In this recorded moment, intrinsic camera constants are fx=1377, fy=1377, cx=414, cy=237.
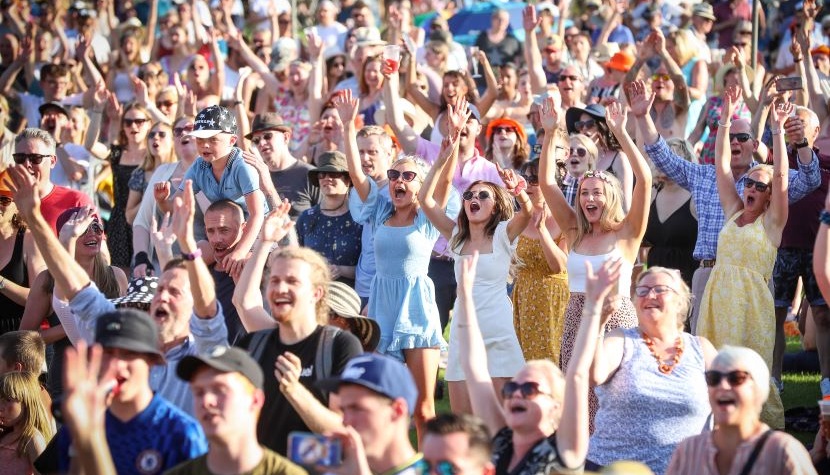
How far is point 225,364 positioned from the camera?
181 inches

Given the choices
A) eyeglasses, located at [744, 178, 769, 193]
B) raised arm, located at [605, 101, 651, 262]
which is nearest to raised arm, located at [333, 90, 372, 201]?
raised arm, located at [605, 101, 651, 262]

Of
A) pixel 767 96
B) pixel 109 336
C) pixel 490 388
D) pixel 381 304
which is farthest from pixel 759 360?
pixel 767 96

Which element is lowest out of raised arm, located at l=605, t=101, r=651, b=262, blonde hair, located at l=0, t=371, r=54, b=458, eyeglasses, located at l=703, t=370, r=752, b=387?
blonde hair, located at l=0, t=371, r=54, b=458

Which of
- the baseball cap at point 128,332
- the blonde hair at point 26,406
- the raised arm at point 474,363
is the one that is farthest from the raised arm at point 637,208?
the baseball cap at point 128,332

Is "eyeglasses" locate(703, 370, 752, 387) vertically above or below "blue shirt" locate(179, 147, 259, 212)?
below

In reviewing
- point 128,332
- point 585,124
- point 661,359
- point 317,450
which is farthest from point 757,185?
point 317,450

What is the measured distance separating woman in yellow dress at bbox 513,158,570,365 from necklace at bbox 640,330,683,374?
1.98 m

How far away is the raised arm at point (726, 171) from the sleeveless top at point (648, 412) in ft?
8.19

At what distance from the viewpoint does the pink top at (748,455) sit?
4887 millimetres

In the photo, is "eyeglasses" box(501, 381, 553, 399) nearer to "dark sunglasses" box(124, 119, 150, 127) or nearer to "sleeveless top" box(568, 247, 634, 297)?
"sleeveless top" box(568, 247, 634, 297)

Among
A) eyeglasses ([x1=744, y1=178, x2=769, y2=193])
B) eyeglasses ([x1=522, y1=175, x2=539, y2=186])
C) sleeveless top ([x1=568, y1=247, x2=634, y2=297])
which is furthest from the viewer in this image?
eyeglasses ([x1=522, y1=175, x2=539, y2=186])

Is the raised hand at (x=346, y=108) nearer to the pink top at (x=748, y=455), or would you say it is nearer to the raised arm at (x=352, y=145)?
the raised arm at (x=352, y=145)

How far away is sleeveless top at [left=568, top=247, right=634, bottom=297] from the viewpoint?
7.52 m

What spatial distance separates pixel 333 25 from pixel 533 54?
11.9 ft
